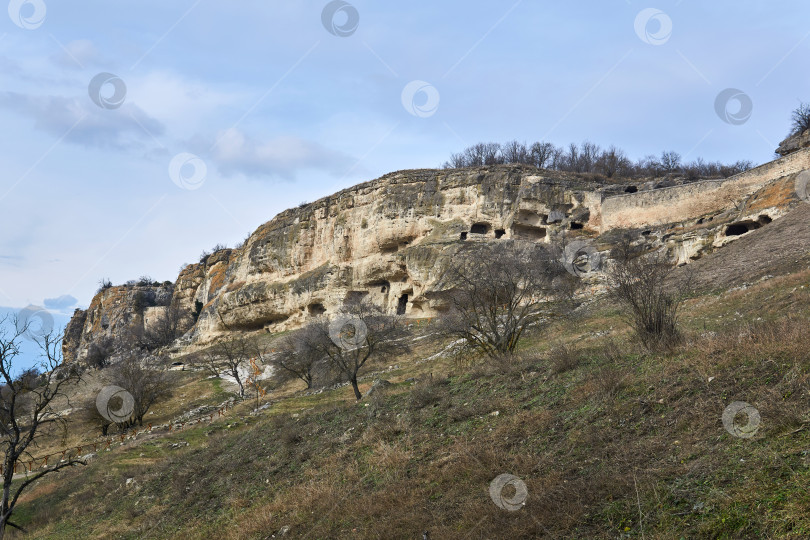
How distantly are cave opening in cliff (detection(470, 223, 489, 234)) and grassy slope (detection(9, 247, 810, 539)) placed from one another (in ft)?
98.5

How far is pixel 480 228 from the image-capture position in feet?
146

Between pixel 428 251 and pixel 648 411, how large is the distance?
34515mm

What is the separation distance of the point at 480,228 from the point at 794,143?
22.4 m

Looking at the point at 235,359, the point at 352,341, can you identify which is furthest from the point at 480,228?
the point at 352,341

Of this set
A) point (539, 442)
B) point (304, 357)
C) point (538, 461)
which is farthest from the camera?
point (304, 357)

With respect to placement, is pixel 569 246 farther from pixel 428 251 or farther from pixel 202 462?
pixel 202 462

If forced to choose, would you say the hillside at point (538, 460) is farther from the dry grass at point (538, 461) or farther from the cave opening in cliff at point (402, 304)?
the cave opening in cliff at point (402, 304)

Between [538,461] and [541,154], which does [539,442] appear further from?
[541,154]

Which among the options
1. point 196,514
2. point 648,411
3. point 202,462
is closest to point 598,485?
point 648,411

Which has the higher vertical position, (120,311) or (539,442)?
(120,311)

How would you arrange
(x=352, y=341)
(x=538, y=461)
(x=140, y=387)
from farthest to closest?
(x=140, y=387) → (x=352, y=341) → (x=538, y=461)

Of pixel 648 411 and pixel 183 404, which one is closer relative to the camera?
pixel 648 411

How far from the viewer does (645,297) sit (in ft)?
34.8

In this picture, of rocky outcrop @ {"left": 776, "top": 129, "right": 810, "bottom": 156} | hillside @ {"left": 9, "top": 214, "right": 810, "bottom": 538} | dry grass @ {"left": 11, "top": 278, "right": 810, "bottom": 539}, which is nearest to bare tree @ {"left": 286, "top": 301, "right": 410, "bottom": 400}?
hillside @ {"left": 9, "top": 214, "right": 810, "bottom": 538}
